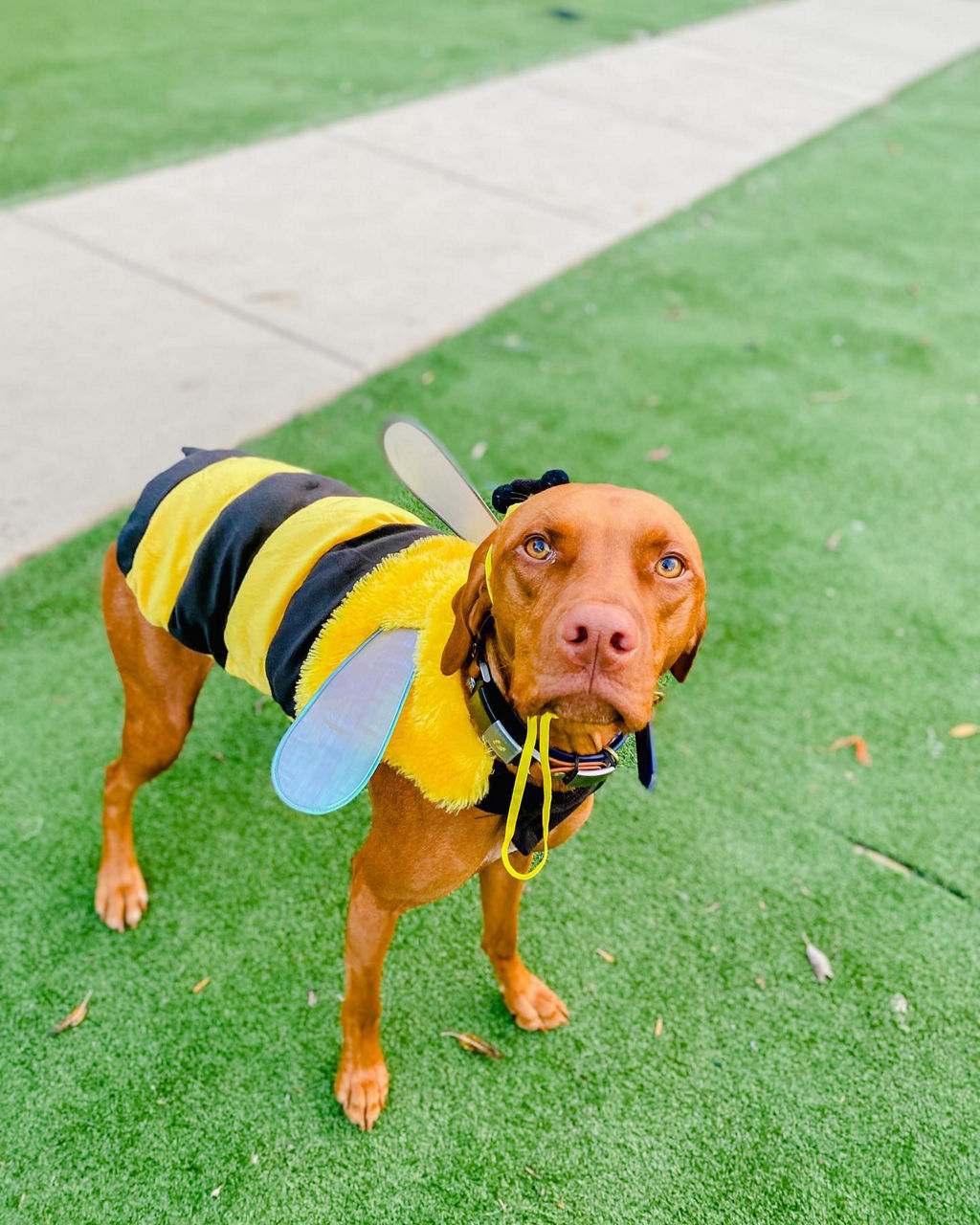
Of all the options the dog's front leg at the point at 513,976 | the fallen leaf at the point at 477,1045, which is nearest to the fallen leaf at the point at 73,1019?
the fallen leaf at the point at 477,1045

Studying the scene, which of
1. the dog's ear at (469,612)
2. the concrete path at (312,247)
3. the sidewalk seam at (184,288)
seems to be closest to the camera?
the dog's ear at (469,612)

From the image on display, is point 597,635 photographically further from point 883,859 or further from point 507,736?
point 883,859

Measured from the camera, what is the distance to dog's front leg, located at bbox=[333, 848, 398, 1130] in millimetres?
2305

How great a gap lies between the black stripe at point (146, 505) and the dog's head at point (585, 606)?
898 mm

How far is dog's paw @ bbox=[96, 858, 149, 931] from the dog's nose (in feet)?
6.00

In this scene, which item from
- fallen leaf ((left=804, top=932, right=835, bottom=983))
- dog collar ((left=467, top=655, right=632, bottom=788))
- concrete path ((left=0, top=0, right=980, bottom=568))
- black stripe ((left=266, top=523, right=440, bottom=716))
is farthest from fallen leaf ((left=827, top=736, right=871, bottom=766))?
concrete path ((left=0, top=0, right=980, bottom=568))

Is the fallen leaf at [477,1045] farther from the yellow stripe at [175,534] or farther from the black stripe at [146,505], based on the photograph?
the black stripe at [146,505]

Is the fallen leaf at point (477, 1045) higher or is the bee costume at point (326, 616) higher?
the bee costume at point (326, 616)

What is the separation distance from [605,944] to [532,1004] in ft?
1.02

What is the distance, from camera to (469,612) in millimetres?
1934

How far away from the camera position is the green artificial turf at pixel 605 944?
243 cm

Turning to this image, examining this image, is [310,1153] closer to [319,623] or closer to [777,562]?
[319,623]

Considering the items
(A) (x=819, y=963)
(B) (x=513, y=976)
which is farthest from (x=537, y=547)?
(A) (x=819, y=963)

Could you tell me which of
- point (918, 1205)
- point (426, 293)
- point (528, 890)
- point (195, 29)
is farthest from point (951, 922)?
point (195, 29)
